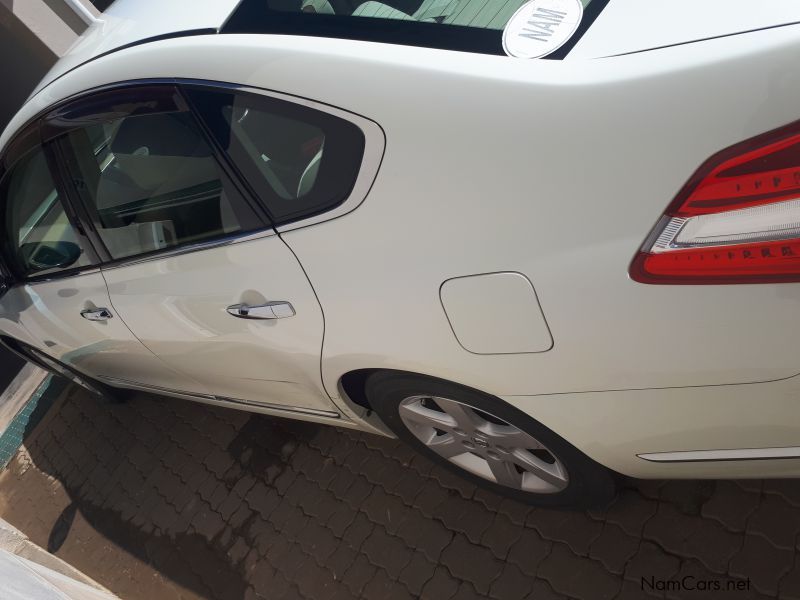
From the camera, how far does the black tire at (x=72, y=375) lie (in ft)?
12.9

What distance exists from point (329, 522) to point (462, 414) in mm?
1138

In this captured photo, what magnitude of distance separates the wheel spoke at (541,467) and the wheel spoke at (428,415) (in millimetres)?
215

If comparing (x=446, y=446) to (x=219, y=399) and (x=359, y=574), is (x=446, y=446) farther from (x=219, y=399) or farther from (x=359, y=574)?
(x=219, y=399)

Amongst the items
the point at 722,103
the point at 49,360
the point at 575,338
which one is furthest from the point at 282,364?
the point at 49,360

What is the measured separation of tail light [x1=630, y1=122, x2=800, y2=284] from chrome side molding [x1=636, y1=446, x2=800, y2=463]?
0.44m

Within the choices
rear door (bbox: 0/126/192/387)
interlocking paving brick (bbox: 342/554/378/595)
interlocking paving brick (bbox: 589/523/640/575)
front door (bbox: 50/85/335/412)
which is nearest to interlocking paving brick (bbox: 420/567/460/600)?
interlocking paving brick (bbox: 342/554/378/595)

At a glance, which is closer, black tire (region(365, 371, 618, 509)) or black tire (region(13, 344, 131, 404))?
black tire (region(365, 371, 618, 509))

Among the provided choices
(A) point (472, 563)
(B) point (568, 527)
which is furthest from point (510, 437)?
(A) point (472, 563)

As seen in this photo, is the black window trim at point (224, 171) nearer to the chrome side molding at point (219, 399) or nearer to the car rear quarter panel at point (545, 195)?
the car rear quarter panel at point (545, 195)

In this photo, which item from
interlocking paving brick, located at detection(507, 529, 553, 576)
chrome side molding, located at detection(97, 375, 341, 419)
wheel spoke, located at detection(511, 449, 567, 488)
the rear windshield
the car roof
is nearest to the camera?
the rear windshield

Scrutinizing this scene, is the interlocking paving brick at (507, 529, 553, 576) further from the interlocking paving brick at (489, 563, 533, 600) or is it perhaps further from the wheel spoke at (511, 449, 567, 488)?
the wheel spoke at (511, 449, 567, 488)

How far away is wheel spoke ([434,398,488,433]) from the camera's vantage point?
2.04 m

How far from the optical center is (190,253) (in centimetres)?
225

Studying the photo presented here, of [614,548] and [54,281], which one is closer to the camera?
[614,548]
